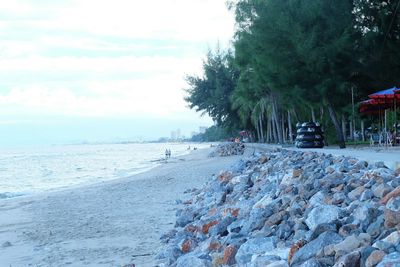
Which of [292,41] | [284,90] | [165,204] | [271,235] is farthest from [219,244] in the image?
[284,90]

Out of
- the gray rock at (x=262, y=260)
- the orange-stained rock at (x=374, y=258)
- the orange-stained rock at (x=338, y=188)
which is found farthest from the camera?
the orange-stained rock at (x=338, y=188)

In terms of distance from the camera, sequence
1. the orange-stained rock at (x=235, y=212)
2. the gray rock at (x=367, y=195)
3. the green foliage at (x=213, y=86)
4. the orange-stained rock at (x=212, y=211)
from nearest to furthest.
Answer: the gray rock at (x=367, y=195)
the orange-stained rock at (x=235, y=212)
the orange-stained rock at (x=212, y=211)
the green foliage at (x=213, y=86)

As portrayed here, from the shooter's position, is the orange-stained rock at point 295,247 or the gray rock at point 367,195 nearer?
the orange-stained rock at point 295,247

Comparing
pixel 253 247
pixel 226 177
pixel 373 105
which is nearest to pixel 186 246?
pixel 253 247

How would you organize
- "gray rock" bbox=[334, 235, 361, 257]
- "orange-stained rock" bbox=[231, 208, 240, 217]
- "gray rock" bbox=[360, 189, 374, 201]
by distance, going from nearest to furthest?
"gray rock" bbox=[334, 235, 361, 257] < "gray rock" bbox=[360, 189, 374, 201] < "orange-stained rock" bbox=[231, 208, 240, 217]

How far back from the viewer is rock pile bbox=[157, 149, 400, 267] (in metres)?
4.31

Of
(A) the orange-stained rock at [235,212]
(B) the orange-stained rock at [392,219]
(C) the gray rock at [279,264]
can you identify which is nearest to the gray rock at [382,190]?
(B) the orange-stained rock at [392,219]

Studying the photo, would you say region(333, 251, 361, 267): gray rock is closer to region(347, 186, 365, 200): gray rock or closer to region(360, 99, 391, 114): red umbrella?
region(347, 186, 365, 200): gray rock

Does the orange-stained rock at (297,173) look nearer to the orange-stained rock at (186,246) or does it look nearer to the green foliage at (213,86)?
the orange-stained rock at (186,246)

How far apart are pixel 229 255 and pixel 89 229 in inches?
247

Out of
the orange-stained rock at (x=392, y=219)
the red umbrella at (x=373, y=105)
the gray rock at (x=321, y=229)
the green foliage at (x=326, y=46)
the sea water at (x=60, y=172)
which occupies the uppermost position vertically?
the green foliage at (x=326, y=46)

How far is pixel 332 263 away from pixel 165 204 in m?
10.2

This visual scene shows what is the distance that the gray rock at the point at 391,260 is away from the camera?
3.61 m

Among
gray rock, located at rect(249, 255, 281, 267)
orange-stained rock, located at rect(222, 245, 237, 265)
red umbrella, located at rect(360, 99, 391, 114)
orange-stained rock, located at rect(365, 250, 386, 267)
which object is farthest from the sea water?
orange-stained rock, located at rect(365, 250, 386, 267)
